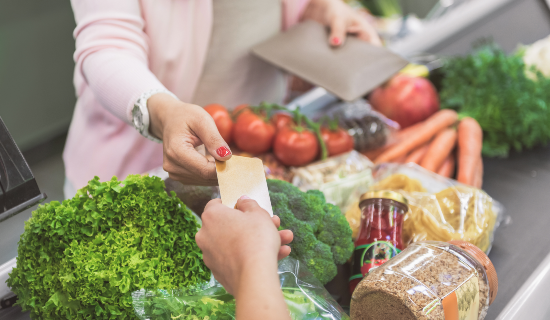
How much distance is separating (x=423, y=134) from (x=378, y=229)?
739mm

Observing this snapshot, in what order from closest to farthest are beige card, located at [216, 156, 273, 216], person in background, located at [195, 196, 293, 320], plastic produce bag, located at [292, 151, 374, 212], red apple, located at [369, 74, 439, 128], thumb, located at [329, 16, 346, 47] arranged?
1. person in background, located at [195, 196, 293, 320]
2. beige card, located at [216, 156, 273, 216]
3. plastic produce bag, located at [292, 151, 374, 212]
4. thumb, located at [329, 16, 346, 47]
5. red apple, located at [369, 74, 439, 128]

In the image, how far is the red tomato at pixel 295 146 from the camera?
137 cm

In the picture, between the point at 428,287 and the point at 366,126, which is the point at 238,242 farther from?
the point at 366,126

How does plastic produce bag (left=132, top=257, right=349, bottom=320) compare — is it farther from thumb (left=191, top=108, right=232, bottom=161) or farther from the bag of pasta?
the bag of pasta

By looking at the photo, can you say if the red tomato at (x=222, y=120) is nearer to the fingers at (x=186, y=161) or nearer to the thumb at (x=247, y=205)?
the fingers at (x=186, y=161)

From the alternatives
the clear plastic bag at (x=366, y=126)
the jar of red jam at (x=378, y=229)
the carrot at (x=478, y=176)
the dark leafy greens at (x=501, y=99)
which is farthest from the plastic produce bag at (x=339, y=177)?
the dark leafy greens at (x=501, y=99)

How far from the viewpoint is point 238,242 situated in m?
0.60

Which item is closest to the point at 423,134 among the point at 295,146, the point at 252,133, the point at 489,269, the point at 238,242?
the point at 295,146

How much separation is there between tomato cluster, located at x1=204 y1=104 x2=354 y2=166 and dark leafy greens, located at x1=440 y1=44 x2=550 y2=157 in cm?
58

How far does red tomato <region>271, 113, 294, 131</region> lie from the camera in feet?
4.73

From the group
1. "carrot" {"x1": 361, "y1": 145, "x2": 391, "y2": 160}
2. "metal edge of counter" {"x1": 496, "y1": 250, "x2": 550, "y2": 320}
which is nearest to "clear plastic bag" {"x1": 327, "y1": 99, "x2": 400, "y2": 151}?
"carrot" {"x1": 361, "y1": 145, "x2": 391, "y2": 160}

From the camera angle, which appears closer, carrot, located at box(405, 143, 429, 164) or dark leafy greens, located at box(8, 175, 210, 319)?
dark leafy greens, located at box(8, 175, 210, 319)

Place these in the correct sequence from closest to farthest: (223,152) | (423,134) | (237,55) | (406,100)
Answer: (223,152) → (237,55) → (423,134) → (406,100)

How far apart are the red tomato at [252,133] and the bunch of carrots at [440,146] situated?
1.37 ft
